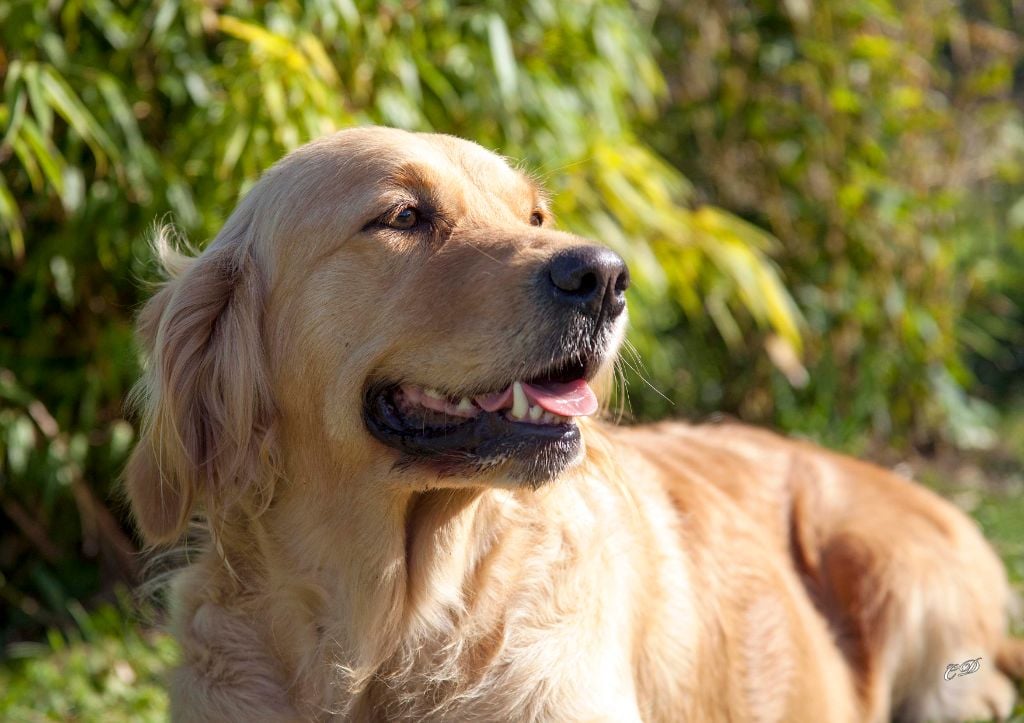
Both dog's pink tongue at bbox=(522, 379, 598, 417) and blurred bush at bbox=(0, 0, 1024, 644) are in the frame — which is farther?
blurred bush at bbox=(0, 0, 1024, 644)

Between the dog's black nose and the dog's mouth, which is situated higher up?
the dog's black nose

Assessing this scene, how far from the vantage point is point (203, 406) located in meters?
2.97

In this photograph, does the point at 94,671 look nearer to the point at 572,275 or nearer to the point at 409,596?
the point at 409,596

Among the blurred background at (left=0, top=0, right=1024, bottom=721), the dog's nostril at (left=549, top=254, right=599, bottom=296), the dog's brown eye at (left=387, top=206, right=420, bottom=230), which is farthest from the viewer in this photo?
the blurred background at (left=0, top=0, right=1024, bottom=721)

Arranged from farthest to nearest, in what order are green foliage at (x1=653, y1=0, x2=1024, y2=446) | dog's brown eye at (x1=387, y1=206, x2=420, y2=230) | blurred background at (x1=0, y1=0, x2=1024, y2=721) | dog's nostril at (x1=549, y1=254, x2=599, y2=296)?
1. green foliage at (x1=653, y1=0, x2=1024, y2=446)
2. blurred background at (x1=0, y1=0, x2=1024, y2=721)
3. dog's brown eye at (x1=387, y1=206, x2=420, y2=230)
4. dog's nostril at (x1=549, y1=254, x2=599, y2=296)

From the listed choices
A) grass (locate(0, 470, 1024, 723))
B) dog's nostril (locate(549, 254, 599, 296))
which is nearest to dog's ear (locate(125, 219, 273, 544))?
dog's nostril (locate(549, 254, 599, 296))

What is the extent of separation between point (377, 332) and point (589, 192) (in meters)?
2.76

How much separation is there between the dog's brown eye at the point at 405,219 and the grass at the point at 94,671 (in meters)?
1.76

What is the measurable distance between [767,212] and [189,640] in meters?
5.13

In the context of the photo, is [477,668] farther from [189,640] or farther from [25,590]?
[25,590]

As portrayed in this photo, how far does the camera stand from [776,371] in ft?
23.5

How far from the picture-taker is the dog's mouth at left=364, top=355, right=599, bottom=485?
2684mm

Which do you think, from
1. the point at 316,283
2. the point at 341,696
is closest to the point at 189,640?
the point at 341,696

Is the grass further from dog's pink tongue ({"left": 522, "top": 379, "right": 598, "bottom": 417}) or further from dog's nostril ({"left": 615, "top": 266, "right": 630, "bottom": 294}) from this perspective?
dog's nostril ({"left": 615, "top": 266, "right": 630, "bottom": 294})
